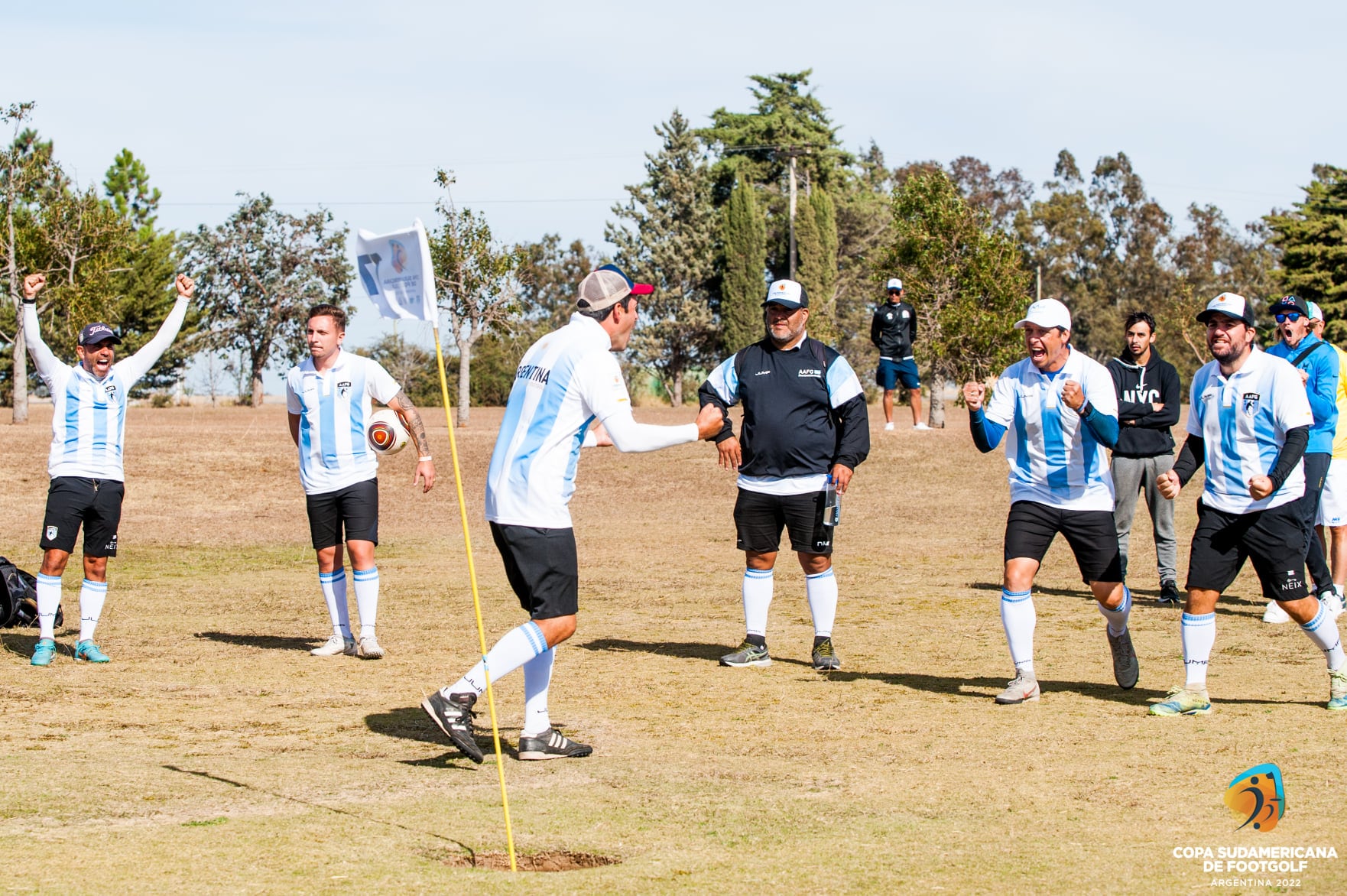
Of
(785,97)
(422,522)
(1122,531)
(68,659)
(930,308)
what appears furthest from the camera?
(785,97)

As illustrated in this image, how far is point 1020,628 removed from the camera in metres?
8.75

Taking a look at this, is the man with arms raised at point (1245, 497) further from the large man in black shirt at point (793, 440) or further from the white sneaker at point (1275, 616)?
the white sneaker at point (1275, 616)

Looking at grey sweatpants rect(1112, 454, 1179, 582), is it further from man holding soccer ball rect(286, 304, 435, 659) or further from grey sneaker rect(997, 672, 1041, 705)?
man holding soccer ball rect(286, 304, 435, 659)

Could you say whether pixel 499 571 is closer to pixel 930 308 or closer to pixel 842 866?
pixel 842 866

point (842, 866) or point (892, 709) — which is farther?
point (892, 709)

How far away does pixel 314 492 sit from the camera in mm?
10648

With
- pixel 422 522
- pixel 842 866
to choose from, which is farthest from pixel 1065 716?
pixel 422 522

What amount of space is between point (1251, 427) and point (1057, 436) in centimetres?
108

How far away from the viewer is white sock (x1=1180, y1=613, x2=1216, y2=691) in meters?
8.34

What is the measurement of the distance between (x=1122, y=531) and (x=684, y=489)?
11.7 metres

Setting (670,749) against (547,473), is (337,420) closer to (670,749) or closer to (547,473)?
(547,473)

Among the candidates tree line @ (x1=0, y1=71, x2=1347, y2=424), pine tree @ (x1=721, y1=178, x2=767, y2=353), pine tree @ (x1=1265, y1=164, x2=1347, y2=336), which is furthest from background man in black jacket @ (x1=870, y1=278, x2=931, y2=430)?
pine tree @ (x1=721, y1=178, x2=767, y2=353)

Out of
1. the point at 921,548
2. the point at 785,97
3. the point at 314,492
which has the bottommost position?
the point at 921,548

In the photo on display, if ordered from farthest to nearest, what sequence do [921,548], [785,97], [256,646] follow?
[785,97], [921,548], [256,646]
